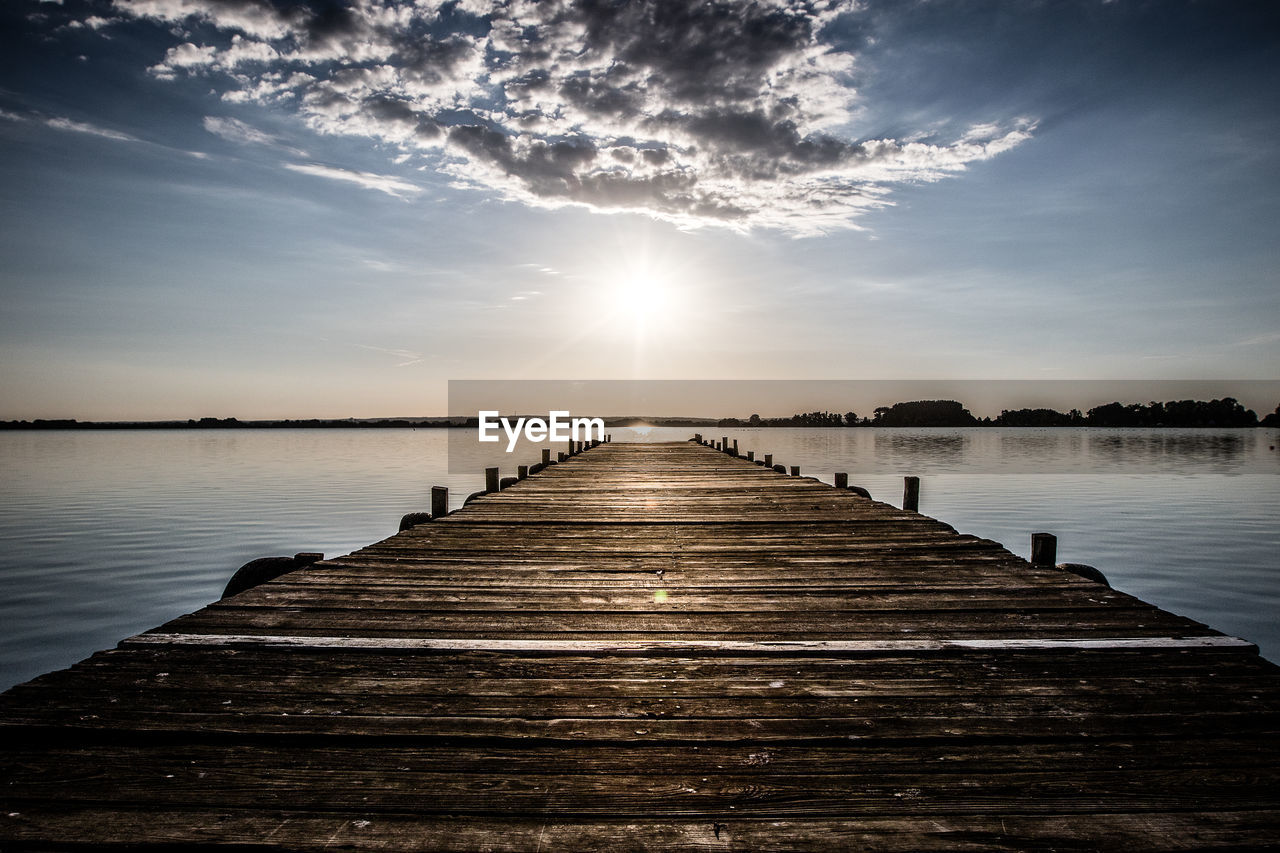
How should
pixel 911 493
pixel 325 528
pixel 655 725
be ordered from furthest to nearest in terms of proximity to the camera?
1. pixel 325 528
2. pixel 911 493
3. pixel 655 725

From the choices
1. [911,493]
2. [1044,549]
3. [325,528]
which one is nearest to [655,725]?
[1044,549]

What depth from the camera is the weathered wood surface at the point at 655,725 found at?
2.25 meters

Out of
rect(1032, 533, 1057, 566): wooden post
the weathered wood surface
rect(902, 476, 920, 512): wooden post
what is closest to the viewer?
the weathered wood surface

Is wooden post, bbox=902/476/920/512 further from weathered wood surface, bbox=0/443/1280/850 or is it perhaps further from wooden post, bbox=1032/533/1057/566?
weathered wood surface, bbox=0/443/1280/850

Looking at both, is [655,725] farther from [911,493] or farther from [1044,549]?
[911,493]

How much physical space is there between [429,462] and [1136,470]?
5260 cm

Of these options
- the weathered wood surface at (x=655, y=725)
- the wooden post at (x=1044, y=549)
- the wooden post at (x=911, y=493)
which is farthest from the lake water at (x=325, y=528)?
the weathered wood surface at (x=655, y=725)

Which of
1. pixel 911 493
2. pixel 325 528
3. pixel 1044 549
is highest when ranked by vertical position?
pixel 1044 549

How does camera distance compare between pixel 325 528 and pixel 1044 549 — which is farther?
pixel 325 528

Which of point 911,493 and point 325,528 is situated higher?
point 911,493

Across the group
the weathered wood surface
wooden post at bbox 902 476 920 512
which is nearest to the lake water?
wooden post at bbox 902 476 920 512

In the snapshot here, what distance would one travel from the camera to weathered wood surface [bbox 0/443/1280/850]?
7.37 ft

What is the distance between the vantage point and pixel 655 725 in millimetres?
→ 2924

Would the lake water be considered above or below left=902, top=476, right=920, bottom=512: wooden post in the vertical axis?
below
